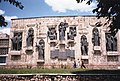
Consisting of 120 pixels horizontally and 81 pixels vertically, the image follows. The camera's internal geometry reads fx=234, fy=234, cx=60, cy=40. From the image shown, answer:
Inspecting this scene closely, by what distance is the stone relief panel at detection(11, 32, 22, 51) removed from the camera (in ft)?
110

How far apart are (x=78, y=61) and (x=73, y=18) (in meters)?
6.15

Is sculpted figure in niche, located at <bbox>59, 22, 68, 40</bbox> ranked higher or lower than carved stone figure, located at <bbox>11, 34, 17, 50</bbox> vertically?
higher

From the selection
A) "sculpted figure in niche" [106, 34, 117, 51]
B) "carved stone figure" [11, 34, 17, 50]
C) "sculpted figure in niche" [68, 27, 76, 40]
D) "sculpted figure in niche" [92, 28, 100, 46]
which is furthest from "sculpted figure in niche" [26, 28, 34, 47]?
"sculpted figure in niche" [106, 34, 117, 51]

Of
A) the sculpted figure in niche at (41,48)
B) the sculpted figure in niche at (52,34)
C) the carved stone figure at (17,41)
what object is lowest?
the sculpted figure in niche at (41,48)

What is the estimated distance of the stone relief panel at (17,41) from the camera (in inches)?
1315

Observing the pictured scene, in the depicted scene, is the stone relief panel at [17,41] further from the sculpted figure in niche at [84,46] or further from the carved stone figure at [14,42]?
the sculpted figure in niche at [84,46]

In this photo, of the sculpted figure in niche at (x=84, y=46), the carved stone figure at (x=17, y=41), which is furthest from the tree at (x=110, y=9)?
the carved stone figure at (x=17, y=41)

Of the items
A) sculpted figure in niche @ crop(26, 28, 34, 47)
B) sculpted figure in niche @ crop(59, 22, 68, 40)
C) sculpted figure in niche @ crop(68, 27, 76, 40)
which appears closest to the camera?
sculpted figure in niche @ crop(68, 27, 76, 40)

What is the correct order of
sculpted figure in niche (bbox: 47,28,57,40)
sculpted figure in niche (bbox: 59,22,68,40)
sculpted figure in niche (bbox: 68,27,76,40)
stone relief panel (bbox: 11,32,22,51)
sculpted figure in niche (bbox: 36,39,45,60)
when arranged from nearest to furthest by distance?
sculpted figure in niche (bbox: 68,27,76,40) → sculpted figure in niche (bbox: 36,39,45,60) → sculpted figure in niche (bbox: 59,22,68,40) → sculpted figure in niche (bbox: 47,28,57,40) → stone relief panel (bbox: 11,32,22,51)

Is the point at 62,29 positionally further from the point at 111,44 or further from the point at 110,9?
the point at 110,9

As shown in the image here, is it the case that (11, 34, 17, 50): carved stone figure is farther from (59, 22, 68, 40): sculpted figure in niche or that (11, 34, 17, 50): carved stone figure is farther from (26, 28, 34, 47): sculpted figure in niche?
(59, 22, 68, 40): sculpted figure in niche

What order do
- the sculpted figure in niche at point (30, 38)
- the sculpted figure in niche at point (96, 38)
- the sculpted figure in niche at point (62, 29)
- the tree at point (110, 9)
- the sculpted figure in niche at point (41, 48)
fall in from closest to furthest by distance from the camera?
1. the tree at point (110, 9)
2. the sculpted figure in niche at point (96, 38)
3. the sculpted figure in niche at point (41, 48)
4. the sculpted figure in niche at point (62, 29)
5. the sculpted figure in niche at point (30, 38)

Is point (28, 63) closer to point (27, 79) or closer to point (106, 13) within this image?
point (27, 79)

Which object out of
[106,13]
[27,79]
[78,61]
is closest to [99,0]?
[106,13]
